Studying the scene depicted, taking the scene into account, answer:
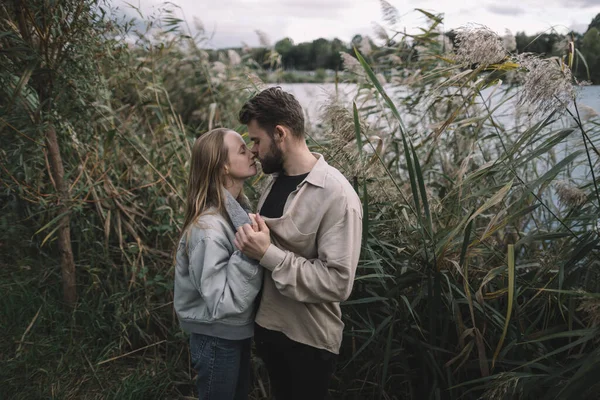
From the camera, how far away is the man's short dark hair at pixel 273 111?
1.83m

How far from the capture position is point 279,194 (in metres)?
1.95

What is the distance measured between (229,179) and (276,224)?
1.15ft

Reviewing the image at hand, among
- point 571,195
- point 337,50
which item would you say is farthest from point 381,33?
point 571,195

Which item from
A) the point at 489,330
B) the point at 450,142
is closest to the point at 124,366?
the point at 489,330

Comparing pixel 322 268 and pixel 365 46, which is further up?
pixel 365 46

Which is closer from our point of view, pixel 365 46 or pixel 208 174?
pixel 208 174

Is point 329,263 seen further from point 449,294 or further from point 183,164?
point 183,164

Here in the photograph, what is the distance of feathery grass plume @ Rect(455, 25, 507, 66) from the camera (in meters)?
1.86

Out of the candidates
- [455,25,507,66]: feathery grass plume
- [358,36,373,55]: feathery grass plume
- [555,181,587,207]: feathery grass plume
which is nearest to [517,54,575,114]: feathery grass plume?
[455,25,507,66]: feathery grass plume

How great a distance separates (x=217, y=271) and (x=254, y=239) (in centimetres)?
23

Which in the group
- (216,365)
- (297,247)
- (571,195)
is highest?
(571,195)

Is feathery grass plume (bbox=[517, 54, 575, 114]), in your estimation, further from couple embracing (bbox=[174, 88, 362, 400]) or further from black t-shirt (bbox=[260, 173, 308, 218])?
black t-shirt (bbox=[260, 173, 308, 218])

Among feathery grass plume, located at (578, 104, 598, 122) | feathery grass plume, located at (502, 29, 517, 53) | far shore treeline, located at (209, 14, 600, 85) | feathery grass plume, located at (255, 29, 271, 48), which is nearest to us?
feathery grass plume, located at (578, 104, 598, 122)

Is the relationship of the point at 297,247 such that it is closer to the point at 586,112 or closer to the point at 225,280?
Answer: the point at 225,280
